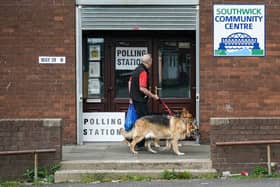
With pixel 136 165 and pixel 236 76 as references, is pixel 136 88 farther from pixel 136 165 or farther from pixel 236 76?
pixel 236 76

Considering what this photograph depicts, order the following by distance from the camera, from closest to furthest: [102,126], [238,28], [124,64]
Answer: [238,28], [102,126], [124,64]

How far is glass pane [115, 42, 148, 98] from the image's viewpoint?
11898 millimetres

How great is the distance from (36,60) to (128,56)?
195 centimetres

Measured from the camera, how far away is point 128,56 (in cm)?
1191

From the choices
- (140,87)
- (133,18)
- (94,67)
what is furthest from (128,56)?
(140,87)

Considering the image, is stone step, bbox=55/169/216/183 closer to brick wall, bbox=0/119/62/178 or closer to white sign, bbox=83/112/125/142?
brick wall, bbox=0/119/62/178

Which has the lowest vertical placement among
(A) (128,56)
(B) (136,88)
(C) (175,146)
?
(C) (175,146)

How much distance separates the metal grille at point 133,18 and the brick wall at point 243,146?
297 cm

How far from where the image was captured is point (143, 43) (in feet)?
39.1

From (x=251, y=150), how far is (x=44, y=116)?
4.38 metres

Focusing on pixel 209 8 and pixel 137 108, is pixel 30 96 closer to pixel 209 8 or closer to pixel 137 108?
pixel 137 108

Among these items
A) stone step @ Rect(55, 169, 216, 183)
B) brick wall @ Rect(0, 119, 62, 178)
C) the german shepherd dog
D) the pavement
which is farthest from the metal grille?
the pavement

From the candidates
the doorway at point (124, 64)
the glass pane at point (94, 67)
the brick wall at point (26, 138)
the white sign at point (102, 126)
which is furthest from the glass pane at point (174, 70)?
→ the brick wall at point (26, 138)

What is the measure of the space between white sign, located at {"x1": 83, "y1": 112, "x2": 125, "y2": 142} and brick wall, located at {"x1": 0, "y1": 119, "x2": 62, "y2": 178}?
253 cm
